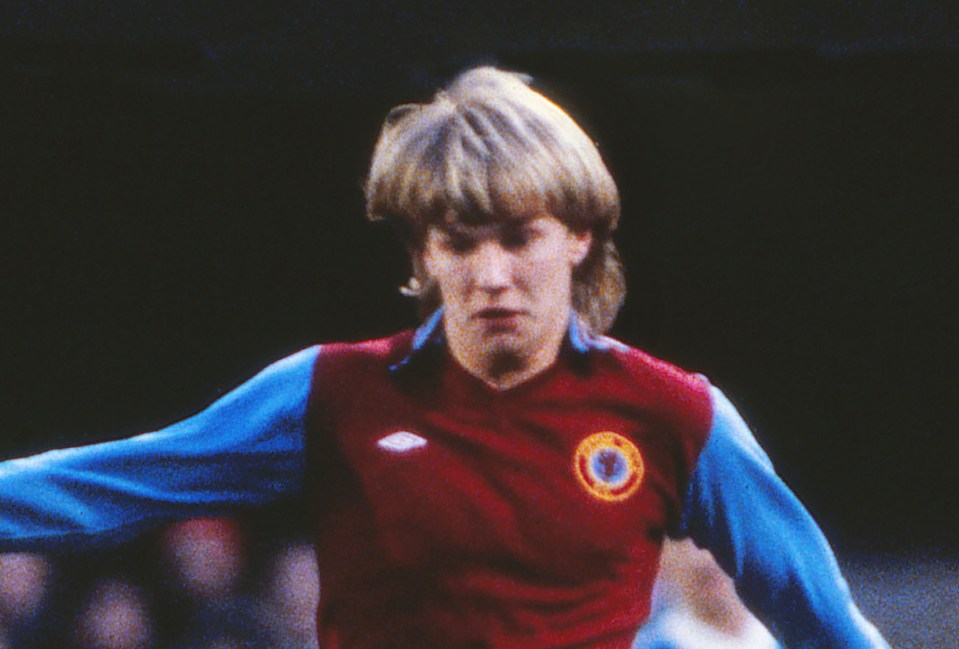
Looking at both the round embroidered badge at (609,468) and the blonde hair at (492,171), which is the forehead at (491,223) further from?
the round embroidered badge at (609,468)

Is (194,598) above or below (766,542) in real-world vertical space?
below

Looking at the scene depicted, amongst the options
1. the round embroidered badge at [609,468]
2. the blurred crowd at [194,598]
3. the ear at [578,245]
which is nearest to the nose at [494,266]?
the ear at [578,245]

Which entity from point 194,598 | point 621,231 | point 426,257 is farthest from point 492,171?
point 194,598

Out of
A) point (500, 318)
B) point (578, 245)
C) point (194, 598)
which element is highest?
point (578, 245)

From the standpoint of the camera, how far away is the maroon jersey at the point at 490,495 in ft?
4.29

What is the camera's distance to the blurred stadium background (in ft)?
5.24

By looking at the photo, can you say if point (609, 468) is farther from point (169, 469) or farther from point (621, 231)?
point (169, 469)

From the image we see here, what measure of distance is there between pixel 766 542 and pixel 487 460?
375 mm

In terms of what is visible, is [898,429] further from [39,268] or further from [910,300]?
[39,268]

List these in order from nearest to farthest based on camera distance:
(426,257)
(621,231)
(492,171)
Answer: (492,171)
(426,257)
(621,231)

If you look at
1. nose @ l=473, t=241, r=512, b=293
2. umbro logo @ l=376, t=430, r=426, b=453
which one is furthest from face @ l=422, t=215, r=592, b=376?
umbro logo @ l=376, t=430, r=426, b=453

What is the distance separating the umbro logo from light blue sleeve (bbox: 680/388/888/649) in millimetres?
348

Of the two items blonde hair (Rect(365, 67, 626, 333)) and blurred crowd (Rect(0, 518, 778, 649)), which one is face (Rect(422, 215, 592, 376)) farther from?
blurred crowd (Rect(0, 518, 778, 649))

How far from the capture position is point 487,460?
1.33 m
